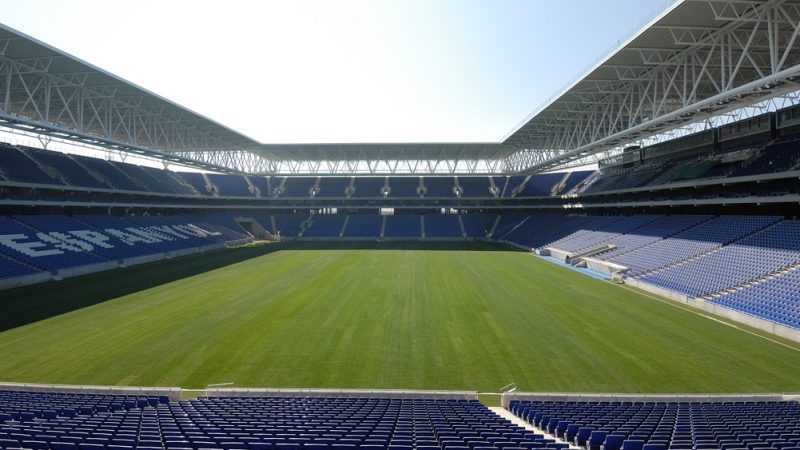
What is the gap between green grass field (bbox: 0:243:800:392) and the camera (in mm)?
13695

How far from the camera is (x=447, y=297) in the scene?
2522 cm

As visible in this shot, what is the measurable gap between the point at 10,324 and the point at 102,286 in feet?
30.4

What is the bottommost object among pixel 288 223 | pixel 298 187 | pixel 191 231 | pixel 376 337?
pixel 376 337

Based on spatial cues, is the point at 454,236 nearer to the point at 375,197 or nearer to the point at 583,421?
the point at 375,197

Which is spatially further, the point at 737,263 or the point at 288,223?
the point at 288,223

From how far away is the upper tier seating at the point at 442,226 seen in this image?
213ft

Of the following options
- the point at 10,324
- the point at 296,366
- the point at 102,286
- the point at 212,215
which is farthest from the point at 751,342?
the point at 212,215

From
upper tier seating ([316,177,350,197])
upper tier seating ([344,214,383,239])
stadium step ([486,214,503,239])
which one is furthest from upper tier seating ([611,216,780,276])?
upper tier seating ([316,177,350,197])

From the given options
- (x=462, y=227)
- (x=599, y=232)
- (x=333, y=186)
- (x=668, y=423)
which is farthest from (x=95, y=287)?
(x=462, y=227)

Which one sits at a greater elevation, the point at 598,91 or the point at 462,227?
the point at 598,91

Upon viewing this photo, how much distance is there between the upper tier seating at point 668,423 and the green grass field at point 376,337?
84.2 inches

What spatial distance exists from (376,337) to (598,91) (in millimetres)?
27452

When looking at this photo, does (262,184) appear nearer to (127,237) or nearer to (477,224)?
(127,237)

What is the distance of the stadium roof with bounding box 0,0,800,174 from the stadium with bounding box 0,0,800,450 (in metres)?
0.25
